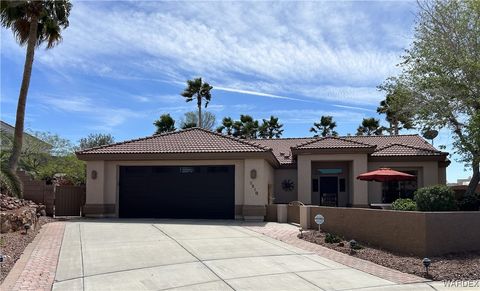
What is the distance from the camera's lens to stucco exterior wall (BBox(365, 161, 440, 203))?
1001 inches

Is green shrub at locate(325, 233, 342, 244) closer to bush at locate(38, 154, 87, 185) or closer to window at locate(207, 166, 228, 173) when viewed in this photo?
window at locate(207, 166, 228, 173)

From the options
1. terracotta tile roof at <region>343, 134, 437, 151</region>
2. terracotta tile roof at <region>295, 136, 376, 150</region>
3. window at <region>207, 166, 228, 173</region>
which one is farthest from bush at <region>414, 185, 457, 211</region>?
terracotta tile roof at <region>343, 134, 437, 151</region>

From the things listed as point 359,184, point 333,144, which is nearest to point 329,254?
point 359,184

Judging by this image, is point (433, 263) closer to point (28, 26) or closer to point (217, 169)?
point (217, 169)

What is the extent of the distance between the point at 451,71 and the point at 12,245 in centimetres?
1672

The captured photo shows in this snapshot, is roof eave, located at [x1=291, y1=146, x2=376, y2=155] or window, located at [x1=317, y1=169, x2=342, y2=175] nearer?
roof eave, located at [x1=291, y1=146, x2=376, y2=155]

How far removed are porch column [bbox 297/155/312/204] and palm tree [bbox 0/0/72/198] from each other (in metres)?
13.5

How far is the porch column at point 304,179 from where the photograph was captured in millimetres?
25484

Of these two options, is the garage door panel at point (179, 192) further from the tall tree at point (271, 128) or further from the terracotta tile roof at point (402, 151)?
the tall tree at point (271, 128)

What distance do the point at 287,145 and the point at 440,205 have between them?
59.1 ft

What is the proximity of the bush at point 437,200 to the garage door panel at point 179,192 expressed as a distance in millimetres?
9437

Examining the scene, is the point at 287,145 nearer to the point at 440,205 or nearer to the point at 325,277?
the point at 440,205

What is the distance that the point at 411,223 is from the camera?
12.2 m

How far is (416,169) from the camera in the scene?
85.1 feet
